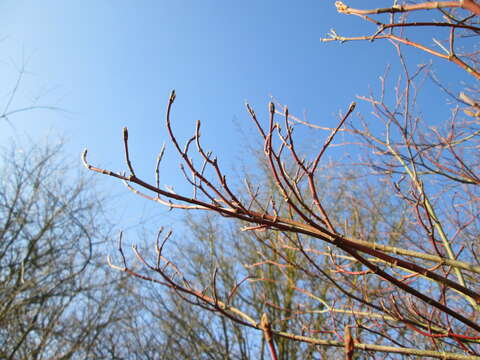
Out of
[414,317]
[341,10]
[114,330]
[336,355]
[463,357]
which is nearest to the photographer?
[341,10]

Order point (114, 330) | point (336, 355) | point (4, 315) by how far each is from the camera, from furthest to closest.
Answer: point (114, 330), point (336, 355), point (4, 315)

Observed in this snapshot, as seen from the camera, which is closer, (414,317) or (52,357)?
(414,317)

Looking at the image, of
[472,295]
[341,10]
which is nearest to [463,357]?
[472,295]

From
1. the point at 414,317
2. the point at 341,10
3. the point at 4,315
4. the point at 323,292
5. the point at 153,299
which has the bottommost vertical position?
the point at 4,315

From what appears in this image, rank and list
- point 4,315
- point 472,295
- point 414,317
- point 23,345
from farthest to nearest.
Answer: point 23,345 → point 4,315 → point 414,317 → point 472,295

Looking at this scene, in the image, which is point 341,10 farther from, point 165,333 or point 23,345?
point 165,333

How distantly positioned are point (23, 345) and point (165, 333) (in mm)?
2568

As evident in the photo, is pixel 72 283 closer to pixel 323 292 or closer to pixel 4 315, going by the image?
pixel 4 315

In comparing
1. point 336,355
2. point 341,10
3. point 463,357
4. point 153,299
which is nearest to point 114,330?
point 153,299

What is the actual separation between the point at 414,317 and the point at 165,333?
4.80m

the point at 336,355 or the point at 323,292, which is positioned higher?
the point at 323,292

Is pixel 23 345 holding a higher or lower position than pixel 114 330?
lower

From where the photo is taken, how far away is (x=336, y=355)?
12.4ft

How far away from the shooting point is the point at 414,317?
6.22ft
